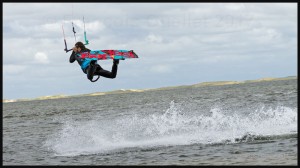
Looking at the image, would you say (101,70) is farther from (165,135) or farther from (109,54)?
(165,135)

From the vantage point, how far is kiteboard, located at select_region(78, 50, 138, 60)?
19.7m

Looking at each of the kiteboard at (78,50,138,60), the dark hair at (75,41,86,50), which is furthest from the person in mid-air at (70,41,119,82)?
the kiteboard at (78,50,138,60)

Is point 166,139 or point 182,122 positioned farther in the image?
point 182,122

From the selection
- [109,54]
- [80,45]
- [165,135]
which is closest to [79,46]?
[80,45]

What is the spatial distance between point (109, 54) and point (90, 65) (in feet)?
2.74

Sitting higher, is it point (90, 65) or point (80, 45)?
point (80, 45)

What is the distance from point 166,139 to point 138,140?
6.47ft

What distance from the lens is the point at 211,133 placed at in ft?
95.8

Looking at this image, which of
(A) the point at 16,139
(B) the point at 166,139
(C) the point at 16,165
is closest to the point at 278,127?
(B) the point at 166,139

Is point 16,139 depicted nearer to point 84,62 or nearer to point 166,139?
point 166,139

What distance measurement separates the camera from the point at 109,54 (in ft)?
66.4

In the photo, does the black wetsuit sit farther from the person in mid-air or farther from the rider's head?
the rider's head

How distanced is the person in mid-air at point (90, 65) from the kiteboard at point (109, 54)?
0.54 feet

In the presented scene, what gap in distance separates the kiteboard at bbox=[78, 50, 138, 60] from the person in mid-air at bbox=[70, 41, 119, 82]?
0.16 m
